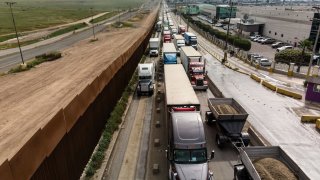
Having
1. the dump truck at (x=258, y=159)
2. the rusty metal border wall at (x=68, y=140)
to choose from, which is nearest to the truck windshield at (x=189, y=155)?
the dump truck at (x=258, y=159)

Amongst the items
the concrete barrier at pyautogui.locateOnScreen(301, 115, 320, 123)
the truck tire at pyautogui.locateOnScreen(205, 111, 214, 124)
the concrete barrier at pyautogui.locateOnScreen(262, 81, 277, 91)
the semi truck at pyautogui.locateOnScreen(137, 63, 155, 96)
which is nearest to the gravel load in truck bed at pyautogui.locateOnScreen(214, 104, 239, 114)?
the truck tire at pyautogui.locateOnScreen(205, 111, 214, 124)

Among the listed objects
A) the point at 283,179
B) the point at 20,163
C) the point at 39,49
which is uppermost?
the point at 20,163

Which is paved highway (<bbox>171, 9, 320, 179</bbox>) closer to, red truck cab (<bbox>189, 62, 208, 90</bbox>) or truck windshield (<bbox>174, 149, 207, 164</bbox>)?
red truck cab (<bbox>189, 62, 208, 90</bbox>)

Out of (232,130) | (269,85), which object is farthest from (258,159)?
(269,85)

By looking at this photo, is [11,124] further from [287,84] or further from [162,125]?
[287,84]

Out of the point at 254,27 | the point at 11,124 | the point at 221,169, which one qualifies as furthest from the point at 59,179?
the point at 254,27

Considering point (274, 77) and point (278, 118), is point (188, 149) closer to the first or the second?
point (278, 118)
